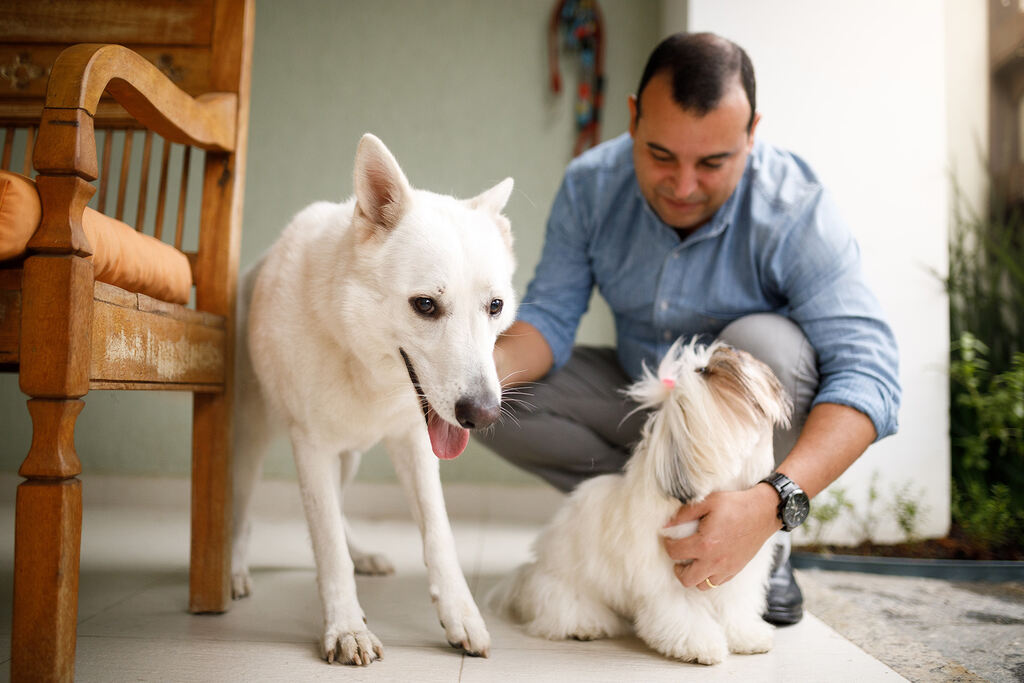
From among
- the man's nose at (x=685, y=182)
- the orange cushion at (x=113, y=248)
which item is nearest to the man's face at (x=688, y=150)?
the man's nose at (x=685, y=182)

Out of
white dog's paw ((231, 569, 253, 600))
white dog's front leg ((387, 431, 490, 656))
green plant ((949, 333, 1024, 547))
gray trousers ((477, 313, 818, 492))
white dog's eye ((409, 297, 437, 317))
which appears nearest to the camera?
white dog's eye ((409, 297, 437, 317))

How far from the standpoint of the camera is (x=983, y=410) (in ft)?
8.09

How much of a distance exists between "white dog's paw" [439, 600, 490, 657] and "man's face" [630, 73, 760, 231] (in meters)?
1.00

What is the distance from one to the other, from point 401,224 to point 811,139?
1883 millimetres

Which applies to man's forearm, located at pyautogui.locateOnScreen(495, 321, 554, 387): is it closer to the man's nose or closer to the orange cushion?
the man's nose

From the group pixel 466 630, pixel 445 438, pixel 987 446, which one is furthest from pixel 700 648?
pixel 987 446

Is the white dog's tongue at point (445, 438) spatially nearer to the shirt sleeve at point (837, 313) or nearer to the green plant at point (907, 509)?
the shirt sleeve at point (837, 313)

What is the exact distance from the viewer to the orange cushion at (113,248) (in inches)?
38.0

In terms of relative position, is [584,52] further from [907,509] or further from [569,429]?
[907,509]

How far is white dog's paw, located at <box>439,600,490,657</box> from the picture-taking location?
133cm

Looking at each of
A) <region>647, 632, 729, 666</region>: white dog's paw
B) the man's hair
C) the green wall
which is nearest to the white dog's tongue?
<region>647, 632, 729, 666</region>: white dog's paw

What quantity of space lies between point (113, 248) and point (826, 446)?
1328 mm

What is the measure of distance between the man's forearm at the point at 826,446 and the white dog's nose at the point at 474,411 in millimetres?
622

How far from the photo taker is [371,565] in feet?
6.57
